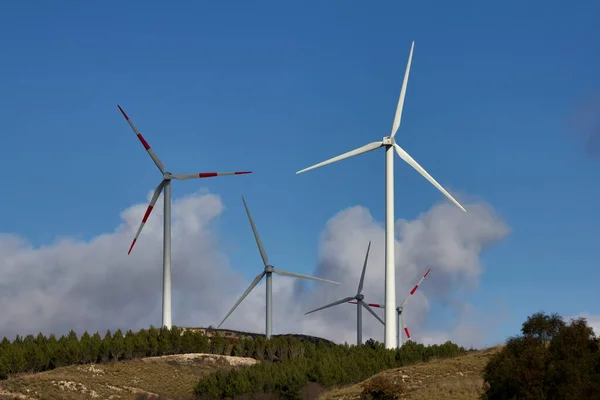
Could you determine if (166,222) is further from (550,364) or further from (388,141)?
(550,364)

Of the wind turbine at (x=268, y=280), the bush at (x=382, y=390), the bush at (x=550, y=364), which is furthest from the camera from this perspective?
the wind turbine at (x=268, y=280)

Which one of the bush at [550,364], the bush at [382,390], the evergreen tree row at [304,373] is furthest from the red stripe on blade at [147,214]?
the bush at [550,364]

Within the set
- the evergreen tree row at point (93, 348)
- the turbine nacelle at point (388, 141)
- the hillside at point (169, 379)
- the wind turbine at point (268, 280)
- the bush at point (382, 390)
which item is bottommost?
the bush at point (382, 390)

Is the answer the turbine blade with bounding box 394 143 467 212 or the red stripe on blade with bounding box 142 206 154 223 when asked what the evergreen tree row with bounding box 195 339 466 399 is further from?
the red stripe on blade with bounding box 142 206 154 223

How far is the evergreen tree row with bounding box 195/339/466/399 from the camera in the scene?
10788 cm

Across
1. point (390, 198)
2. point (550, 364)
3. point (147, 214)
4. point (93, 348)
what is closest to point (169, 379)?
point (93, 348)

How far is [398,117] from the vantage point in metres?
122

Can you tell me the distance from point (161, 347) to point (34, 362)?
2072 centimetres

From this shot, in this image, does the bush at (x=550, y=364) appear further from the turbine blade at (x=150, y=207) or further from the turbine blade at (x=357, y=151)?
the turbine blade at (x=150, y=207)

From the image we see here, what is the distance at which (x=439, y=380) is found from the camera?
9512 cm

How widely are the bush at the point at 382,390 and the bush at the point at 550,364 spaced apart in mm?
12823

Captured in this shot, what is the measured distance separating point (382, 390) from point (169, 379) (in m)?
45.8

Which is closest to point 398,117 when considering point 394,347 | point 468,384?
point 394,347

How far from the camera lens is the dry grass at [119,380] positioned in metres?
111
